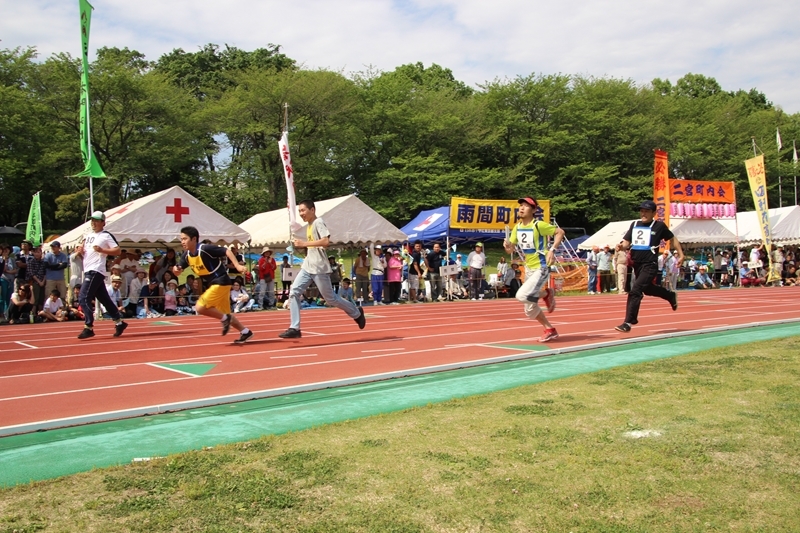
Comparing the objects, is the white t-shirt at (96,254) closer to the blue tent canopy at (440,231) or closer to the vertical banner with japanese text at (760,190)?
the blue tent canopy at (440,231)

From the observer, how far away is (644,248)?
419 inches

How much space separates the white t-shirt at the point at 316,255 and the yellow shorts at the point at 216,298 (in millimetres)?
1239

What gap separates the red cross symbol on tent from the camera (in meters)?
19.7

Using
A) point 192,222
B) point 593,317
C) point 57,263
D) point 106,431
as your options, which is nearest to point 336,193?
point 192,222

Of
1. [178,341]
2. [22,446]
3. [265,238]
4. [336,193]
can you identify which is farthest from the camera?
[336,193]

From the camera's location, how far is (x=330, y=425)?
5.21 meters

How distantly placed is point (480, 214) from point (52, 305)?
15.9 meters

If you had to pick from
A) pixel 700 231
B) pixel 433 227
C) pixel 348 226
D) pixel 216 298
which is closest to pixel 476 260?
pixel 433 227

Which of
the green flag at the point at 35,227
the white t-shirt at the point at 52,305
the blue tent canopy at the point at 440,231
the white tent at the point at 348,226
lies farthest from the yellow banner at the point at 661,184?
the green flag at the point at 35,227

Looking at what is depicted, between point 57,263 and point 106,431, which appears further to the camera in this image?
point 57,263

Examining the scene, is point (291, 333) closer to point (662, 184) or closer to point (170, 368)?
point (170, 368)

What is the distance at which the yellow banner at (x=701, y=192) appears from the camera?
32625mm

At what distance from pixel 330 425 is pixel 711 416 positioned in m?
2.91

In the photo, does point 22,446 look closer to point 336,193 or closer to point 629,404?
point 629,404
